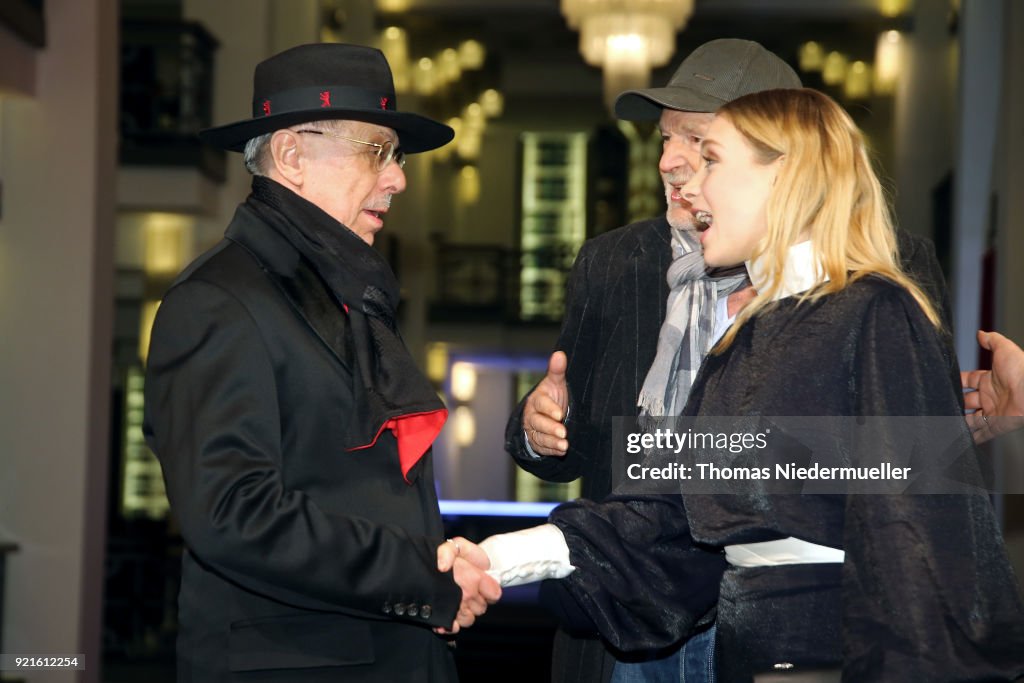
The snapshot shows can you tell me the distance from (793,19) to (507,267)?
468 cm

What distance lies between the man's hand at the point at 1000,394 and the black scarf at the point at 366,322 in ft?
3.51

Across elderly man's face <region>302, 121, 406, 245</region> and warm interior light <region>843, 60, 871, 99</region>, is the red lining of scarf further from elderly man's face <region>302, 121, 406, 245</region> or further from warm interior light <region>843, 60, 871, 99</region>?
warm interior light <region>843, 60, 871, 99</region>

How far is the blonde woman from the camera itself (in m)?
1.55

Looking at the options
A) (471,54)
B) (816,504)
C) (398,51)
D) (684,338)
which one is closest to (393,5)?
(398,51)

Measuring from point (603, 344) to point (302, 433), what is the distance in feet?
A: 2.77

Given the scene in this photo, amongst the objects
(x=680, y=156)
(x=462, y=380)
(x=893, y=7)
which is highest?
(x=893, y=7)

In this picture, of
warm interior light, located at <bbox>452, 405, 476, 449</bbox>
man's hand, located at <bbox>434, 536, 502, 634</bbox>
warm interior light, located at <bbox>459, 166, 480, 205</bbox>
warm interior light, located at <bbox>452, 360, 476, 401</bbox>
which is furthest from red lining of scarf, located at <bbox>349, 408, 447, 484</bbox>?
warm interior light, located at <bbox>452, 360, 476, 401</bbox>

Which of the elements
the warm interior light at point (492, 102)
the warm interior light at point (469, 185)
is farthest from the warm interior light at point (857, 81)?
the warm interior light at point (469, 185)

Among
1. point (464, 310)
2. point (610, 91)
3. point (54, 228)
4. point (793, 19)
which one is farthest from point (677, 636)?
point (464, 310)

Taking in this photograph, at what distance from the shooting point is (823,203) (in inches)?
69.3

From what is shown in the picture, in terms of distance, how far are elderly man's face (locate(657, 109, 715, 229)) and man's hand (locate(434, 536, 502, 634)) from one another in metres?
0.84

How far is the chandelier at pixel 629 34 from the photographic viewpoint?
8836 mm

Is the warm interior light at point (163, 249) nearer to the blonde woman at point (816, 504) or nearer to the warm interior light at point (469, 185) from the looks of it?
the warm interior light at point (469, 185)

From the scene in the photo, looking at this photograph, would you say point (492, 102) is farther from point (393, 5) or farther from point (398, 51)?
point (393, 5)
